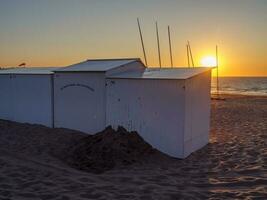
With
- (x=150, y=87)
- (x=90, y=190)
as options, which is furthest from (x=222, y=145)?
(x=90, y=190)

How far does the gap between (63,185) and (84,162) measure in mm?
1958

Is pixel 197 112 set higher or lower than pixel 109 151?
higher

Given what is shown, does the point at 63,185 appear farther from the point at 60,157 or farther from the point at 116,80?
the point at 116,80

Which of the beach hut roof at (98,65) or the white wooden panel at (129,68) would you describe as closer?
the white wooden panel at (129,68)

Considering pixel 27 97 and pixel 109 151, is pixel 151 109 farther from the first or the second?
pixel 27 97

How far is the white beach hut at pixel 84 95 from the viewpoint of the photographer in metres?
9.44

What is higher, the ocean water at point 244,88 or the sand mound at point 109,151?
the sand mound at point 109,151

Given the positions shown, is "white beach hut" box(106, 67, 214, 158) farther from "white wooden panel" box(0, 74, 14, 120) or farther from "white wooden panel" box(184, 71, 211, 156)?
"white wooden panel" box(0, 74, 14, 120)

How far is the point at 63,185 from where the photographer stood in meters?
5.56

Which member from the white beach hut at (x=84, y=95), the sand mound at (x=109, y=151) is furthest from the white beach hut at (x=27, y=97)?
the sand mound at (x=109, y=151)

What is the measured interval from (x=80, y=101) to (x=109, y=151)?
273 cm

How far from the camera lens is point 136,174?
21.5 feet

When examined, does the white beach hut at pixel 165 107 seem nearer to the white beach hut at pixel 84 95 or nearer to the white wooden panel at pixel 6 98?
the white beach hut at pixel 84 95

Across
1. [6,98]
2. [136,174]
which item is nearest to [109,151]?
[136,174]
